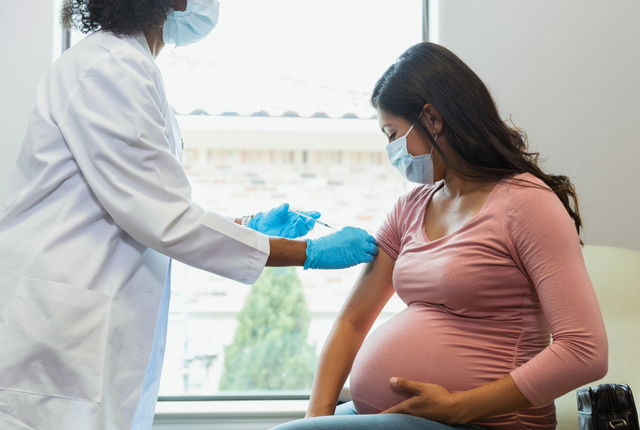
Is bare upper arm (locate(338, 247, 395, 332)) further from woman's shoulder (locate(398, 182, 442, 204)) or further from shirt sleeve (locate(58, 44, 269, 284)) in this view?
shirt sleeve (locate(58, 44, 269, 284))

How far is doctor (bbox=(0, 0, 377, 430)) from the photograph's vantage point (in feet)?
3.34

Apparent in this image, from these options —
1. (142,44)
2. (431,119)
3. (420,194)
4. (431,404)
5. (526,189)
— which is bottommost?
(431,404)

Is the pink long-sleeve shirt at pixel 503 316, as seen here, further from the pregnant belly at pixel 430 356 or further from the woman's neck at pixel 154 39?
the woman's neck at pixel 154 39

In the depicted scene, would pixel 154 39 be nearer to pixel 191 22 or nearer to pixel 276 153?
pixel 191 22

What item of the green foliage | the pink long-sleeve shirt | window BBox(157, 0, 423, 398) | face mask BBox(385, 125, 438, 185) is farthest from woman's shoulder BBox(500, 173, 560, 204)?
the green foliage

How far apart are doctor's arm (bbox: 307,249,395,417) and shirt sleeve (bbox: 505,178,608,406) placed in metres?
0.48

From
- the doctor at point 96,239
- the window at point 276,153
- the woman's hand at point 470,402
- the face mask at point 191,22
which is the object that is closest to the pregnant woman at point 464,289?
the woman's hand at point 470,402

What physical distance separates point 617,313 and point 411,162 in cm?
80

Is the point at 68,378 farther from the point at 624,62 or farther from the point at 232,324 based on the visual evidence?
the point at 624,62

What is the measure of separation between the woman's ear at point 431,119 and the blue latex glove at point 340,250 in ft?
1.12

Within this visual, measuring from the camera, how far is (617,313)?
1446mm

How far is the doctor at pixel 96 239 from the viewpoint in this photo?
1.02 m

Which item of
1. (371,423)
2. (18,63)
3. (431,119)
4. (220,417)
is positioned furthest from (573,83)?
(18,63)

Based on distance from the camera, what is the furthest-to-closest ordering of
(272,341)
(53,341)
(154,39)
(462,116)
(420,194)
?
(272,341) < (420,194) < (154,39) < (462,116) < (53,341)
